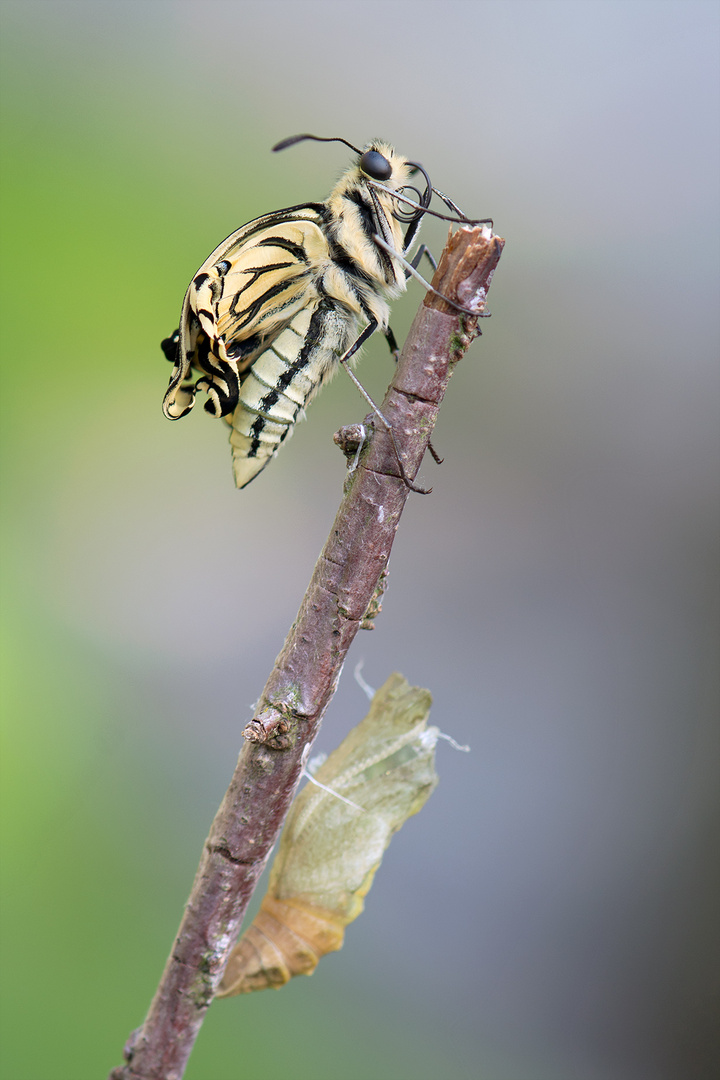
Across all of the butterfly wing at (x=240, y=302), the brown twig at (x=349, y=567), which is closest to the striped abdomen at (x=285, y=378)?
the butterfly wing at (x=240, y=302)

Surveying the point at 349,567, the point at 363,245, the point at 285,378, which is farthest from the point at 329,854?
the point at 363,245

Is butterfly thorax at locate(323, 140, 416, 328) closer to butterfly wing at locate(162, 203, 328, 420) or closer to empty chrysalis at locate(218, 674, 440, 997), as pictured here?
butterfly wing at locate(162, 203, 328, 420)

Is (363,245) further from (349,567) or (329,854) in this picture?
(329,854)

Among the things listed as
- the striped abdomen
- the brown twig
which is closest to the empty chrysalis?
the brown twig

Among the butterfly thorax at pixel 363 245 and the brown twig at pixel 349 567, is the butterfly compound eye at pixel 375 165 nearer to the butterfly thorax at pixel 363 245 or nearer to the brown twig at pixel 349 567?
the butterfly thorax at pixel 363 245

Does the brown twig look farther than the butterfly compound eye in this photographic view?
No

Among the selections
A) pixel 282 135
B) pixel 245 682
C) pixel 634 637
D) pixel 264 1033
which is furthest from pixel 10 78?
pixel 264 1033
